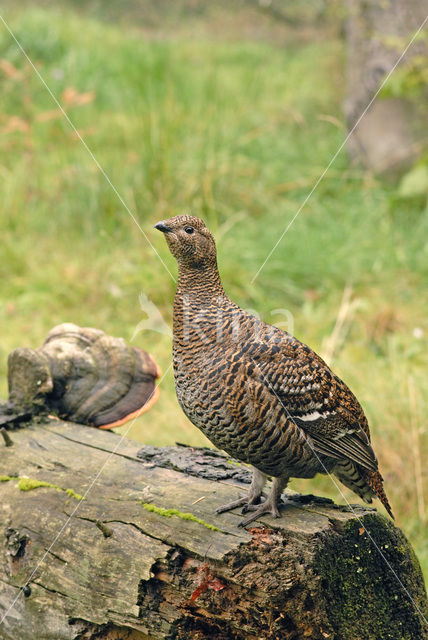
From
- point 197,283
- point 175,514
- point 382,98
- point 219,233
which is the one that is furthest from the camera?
point 382,98

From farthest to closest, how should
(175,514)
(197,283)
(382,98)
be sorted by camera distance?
(382,98) < (197,283) < (175,514)

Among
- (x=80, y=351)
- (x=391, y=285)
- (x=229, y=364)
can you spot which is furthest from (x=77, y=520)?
(x=391, y=285)

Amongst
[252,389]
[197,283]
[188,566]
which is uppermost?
[197,283]

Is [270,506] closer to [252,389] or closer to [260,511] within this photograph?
[260,511]

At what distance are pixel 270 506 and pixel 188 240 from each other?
1026 millimetres

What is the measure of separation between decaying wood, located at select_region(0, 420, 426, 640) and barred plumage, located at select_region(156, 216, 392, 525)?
183mm

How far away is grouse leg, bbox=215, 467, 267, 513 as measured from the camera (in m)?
2.78

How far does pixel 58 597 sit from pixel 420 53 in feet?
21.6

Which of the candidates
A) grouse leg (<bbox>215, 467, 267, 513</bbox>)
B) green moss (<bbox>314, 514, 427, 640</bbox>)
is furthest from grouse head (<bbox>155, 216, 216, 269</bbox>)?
green moss (<bbox>314, 514, 427, 640</bbox>)

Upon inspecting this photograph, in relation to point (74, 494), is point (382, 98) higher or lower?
higher

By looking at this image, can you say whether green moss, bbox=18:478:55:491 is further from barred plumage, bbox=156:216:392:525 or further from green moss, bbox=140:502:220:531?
barred plumage, bbox=156:216:392:525

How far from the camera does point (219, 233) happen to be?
6199 millimetres

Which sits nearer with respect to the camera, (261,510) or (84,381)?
(261,510)

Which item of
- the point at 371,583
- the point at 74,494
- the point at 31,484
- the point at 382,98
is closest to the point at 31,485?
the point at 31,484
